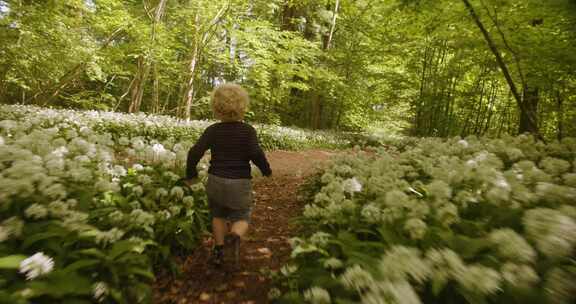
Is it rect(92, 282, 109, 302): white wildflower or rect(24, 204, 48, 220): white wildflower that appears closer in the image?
rect(92, 282, 109, 302): white wildflower

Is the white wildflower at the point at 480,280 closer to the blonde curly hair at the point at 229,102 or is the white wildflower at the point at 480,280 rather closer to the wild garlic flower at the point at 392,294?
the wild garlic flower at the point at 392,294

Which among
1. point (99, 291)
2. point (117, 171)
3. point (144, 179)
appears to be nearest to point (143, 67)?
point (117, 171)

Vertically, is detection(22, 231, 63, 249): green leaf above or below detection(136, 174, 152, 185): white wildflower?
below

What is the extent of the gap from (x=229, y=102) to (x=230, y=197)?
119cm

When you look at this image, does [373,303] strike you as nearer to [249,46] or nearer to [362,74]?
[249,46]

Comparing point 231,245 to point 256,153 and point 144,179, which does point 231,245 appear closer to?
point 256,153

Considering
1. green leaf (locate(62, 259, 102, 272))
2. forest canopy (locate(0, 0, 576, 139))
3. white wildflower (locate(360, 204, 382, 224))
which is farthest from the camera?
forest canopy (locate(0, 0, 576, 139))

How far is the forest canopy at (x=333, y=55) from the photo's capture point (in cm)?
642

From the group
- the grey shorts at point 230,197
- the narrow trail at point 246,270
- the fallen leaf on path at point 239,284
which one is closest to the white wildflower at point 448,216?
the narrow trail at point 246,270

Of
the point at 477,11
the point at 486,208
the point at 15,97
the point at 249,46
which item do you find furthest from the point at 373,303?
the point at 15,97

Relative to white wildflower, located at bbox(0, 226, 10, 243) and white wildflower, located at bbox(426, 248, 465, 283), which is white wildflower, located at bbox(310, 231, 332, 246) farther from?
white wildflower, located at bbox(0, 226, 10, 243)

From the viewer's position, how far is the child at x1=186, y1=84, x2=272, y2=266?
3652 mm

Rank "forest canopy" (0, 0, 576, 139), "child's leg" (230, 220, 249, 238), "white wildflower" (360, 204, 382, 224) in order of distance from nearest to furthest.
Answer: "white wildflower" (360, 204, 382, 224), "child's leg" (230, 220, 249, 238), "forest canopy" (0, 0, 576, 139)

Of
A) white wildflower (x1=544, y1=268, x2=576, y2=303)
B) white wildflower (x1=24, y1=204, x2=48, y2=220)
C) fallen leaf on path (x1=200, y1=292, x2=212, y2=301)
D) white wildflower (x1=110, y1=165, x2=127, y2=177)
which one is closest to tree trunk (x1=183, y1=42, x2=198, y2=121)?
white wildflower (x1=110, y1=165, x2=127, y2=177)
